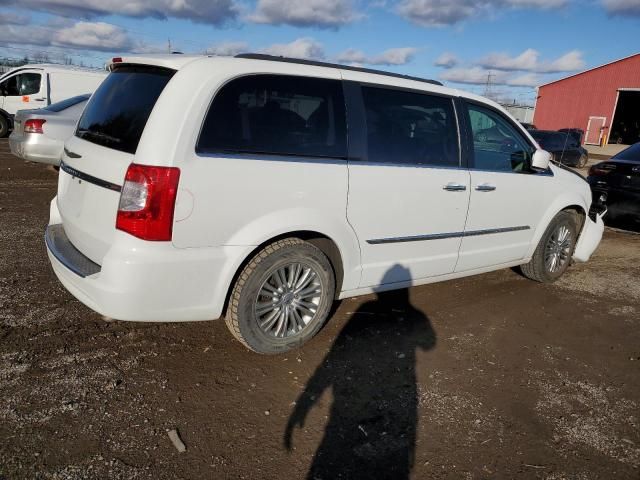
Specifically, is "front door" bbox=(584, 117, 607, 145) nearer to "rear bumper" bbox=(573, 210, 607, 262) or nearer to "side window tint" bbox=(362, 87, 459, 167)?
"rear bumper" bbox=(573, 210, 607, 262)

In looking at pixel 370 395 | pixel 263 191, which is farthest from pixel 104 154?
pixel 370 395

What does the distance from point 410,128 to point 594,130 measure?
3778 cm

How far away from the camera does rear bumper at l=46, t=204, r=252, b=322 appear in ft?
9.36

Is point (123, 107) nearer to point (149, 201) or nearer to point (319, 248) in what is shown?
point (149, 201)

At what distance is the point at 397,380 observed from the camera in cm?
336

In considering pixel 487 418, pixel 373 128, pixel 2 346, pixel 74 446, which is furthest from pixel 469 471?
pixel 2 346

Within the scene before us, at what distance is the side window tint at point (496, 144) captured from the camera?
173 inches

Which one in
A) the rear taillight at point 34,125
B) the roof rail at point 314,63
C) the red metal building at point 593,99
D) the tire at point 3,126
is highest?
the red metal building at point 593,99

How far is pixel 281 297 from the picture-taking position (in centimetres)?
349

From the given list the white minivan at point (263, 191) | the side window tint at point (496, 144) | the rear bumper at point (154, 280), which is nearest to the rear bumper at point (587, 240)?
the side window tint at point (496, 144)

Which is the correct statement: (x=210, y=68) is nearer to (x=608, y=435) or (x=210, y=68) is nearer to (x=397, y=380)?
(x=397, y=380)

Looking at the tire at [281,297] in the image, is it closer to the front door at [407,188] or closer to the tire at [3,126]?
the front door at [407,188]

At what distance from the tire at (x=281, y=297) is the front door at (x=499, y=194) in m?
1.50

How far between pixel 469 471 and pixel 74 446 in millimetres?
1962
